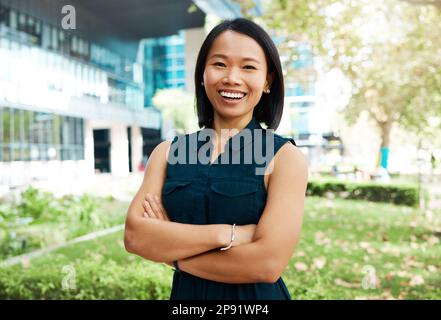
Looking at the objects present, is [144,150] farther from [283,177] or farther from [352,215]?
[283,177]

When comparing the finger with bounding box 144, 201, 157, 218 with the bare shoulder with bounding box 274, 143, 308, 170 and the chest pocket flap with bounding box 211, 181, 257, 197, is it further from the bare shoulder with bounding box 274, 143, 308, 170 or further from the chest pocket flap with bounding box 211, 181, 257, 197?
the bare shoulder with bounding box 274, 143, 308, 170

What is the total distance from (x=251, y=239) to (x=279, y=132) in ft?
25.8

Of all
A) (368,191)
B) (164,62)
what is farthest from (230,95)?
(164,62)

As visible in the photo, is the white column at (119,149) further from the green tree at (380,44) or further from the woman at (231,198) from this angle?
the woman at (231,198)

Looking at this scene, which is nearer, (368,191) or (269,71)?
(269,71)

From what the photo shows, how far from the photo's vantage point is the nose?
129cm

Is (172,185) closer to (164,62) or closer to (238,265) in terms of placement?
(238,265)

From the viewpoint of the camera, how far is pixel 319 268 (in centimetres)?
455

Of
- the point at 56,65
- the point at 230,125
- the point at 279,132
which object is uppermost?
the point at 56,65

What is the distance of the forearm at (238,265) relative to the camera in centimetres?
124

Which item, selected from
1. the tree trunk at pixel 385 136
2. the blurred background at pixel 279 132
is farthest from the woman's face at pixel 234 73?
the tree trunk at pixel 385 136

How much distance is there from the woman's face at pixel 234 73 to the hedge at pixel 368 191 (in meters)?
7.54
